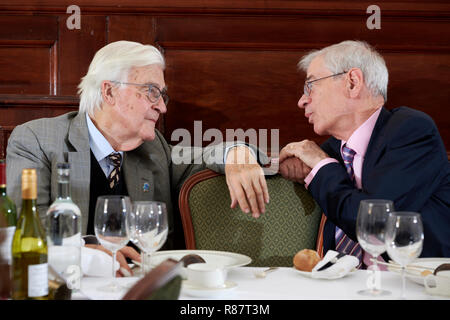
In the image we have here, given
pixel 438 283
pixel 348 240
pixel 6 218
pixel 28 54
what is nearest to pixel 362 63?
pixel 348 240

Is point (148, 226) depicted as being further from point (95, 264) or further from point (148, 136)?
point (148, 136)

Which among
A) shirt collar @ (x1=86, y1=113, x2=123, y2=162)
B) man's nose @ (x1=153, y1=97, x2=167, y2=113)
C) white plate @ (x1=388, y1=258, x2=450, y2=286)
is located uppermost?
man's nose @ (x1=153, y1=97, x2=167, y2=113)

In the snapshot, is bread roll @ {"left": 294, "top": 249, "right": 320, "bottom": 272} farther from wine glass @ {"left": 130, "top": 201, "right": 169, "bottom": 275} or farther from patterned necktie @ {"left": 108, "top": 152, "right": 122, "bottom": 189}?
patterned necktie @ {"left": 108, "top": 152, "right": 122, "bottom": 189}

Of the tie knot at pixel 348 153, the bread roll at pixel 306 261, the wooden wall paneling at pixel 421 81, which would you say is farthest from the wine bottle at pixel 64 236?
the wooden wall paneling at pixel 421 81

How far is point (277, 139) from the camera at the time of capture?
2.87 m

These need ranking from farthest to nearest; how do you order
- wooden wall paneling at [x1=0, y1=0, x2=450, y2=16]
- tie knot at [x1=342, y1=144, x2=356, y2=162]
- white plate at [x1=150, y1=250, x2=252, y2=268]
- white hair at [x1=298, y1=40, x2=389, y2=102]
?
wooden wall paneling at [x1=0, y1=0, x2=450, y2=16] → white hair at [x1=298, y1=40, x2=389, y2=102] → tie knot at [x1=342, y1=144, x2=356, y2=162] → white plate at [x1=150, y1=250, x2=252, y2=268]

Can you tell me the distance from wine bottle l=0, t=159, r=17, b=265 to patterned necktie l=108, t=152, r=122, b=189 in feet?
2.80

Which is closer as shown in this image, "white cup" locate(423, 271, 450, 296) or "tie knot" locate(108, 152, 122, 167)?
"white cup" locate(423, 271, 450, 296)

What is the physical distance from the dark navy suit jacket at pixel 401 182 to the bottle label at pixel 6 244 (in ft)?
3.29

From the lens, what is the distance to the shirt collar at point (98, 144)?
2168 mm

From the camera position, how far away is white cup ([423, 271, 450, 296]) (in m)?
1.21

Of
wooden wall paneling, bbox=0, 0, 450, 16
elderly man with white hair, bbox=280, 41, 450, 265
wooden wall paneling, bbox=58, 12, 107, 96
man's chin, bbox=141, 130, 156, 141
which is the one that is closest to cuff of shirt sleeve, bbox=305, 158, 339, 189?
elderly man with white hair, bbox=280, 41, 450, 265

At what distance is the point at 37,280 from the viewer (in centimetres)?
108

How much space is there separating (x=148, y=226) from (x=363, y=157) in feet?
3.25
